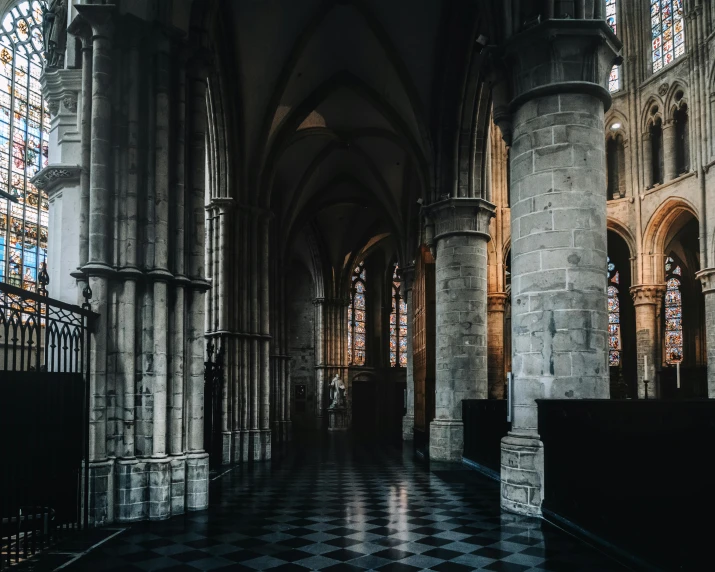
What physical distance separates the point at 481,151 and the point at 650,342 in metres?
12.1

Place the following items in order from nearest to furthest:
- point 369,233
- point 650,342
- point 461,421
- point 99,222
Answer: point 99,222 → point 461,421 → point 650,342 → point 369,233

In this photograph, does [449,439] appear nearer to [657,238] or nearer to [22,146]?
[657,238]

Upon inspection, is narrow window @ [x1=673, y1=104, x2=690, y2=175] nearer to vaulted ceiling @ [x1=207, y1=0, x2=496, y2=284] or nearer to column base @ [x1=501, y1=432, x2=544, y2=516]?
vaulted ceiling @ [x1=207, y1=0, x2=496, y2=284]

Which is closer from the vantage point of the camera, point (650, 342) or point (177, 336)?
point (177, 336)

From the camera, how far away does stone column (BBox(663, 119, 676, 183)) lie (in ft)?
82.4

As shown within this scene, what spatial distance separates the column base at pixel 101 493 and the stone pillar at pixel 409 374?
15977 mm

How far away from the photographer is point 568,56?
10078 mm

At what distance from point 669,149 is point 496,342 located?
9.21 meters

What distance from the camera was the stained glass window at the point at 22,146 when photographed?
73.0 feet

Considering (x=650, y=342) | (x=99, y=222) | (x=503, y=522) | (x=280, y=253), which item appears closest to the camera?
(x=503, y=522)

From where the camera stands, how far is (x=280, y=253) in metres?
28.4

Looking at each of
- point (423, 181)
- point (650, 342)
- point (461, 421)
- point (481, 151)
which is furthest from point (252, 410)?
point (650, 342)

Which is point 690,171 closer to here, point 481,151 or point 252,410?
point 481,151

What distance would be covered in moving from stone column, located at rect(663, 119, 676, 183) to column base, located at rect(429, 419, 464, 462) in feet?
44.5
